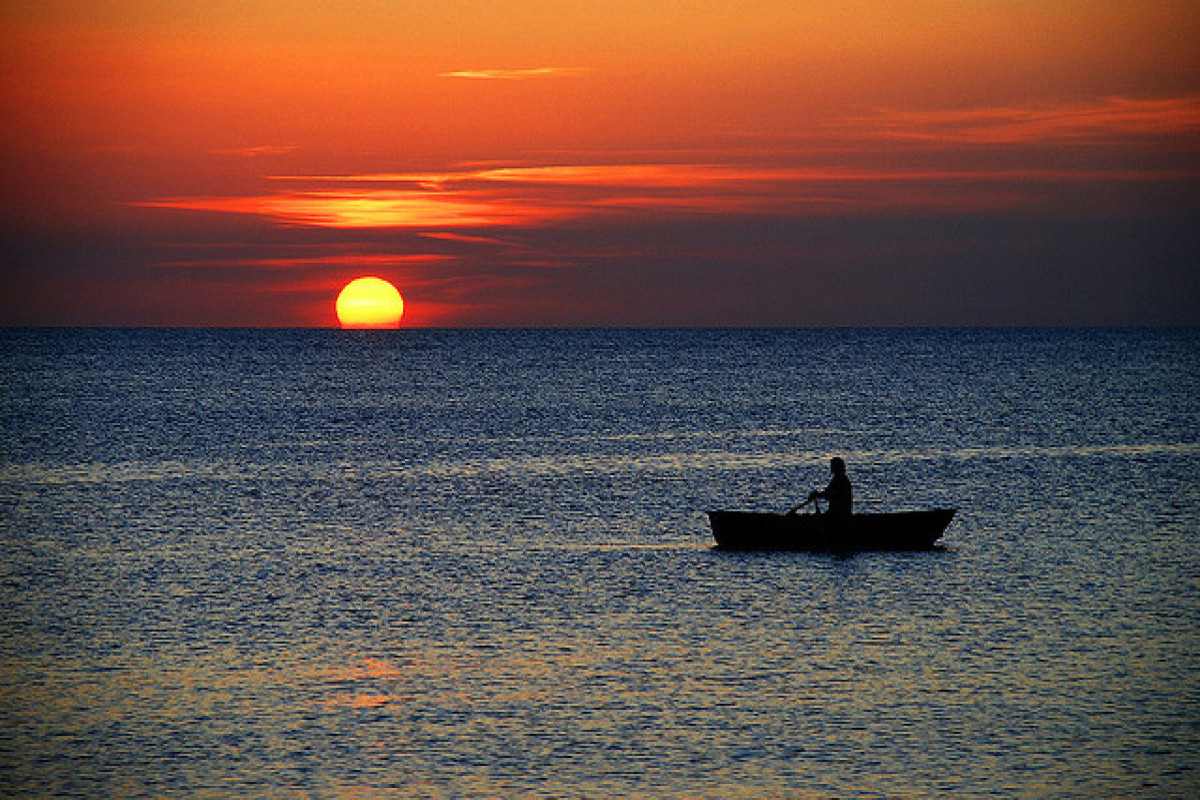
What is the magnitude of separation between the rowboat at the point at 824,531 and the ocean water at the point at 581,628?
0.65m

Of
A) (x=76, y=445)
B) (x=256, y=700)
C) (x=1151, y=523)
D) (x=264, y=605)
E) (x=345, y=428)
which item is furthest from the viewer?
(x=345, y=428)

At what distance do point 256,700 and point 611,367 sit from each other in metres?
150

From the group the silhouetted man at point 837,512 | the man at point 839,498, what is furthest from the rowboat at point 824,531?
the man at point 839,498

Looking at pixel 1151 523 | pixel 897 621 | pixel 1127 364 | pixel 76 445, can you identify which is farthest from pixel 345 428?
pixel 1127 364

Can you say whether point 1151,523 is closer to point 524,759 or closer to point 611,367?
point 524,759

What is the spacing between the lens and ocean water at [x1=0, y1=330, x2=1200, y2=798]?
19375 millimetres

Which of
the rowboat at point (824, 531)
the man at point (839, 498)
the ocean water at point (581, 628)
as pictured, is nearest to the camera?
the ocean water at point (581, 628)

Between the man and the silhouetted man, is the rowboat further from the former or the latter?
the man

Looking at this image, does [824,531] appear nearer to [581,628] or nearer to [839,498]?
[839,498]

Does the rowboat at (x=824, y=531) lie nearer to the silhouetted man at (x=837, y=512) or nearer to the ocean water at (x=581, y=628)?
the silhouetted man at (x=837, y=512)

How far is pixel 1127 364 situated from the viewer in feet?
575

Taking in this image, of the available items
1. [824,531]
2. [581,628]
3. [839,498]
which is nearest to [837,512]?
[839,498]

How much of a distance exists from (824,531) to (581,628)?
9.63 meters

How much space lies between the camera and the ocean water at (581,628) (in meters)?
19.4
